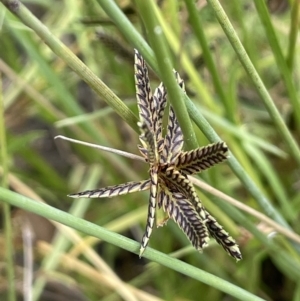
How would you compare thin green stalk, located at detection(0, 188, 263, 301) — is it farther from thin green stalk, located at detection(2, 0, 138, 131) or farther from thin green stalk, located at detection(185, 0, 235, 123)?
thin green stalk, located at detection(185, 0, 235, 123)

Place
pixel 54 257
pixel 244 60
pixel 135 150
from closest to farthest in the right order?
pixel 244 60 < pixel 54 257 < pixel 135 150

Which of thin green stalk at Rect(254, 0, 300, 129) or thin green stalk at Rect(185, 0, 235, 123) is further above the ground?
thin green stalk at Rect(185, 0, 235, 123)

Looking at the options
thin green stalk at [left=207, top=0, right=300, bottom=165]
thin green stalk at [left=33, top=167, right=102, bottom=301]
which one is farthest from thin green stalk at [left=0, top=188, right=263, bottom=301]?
thin green stalk at [left=33, top=167, right=102, bottom=301]

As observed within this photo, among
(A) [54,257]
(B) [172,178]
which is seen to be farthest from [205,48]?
(A) [54,257]

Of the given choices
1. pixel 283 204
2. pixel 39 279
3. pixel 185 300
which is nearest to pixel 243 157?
pixel 283 204

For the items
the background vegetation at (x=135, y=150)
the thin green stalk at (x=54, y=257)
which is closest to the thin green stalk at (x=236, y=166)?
the background vegetation at (x=135, y=150)

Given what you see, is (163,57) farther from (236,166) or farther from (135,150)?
(135,150)
